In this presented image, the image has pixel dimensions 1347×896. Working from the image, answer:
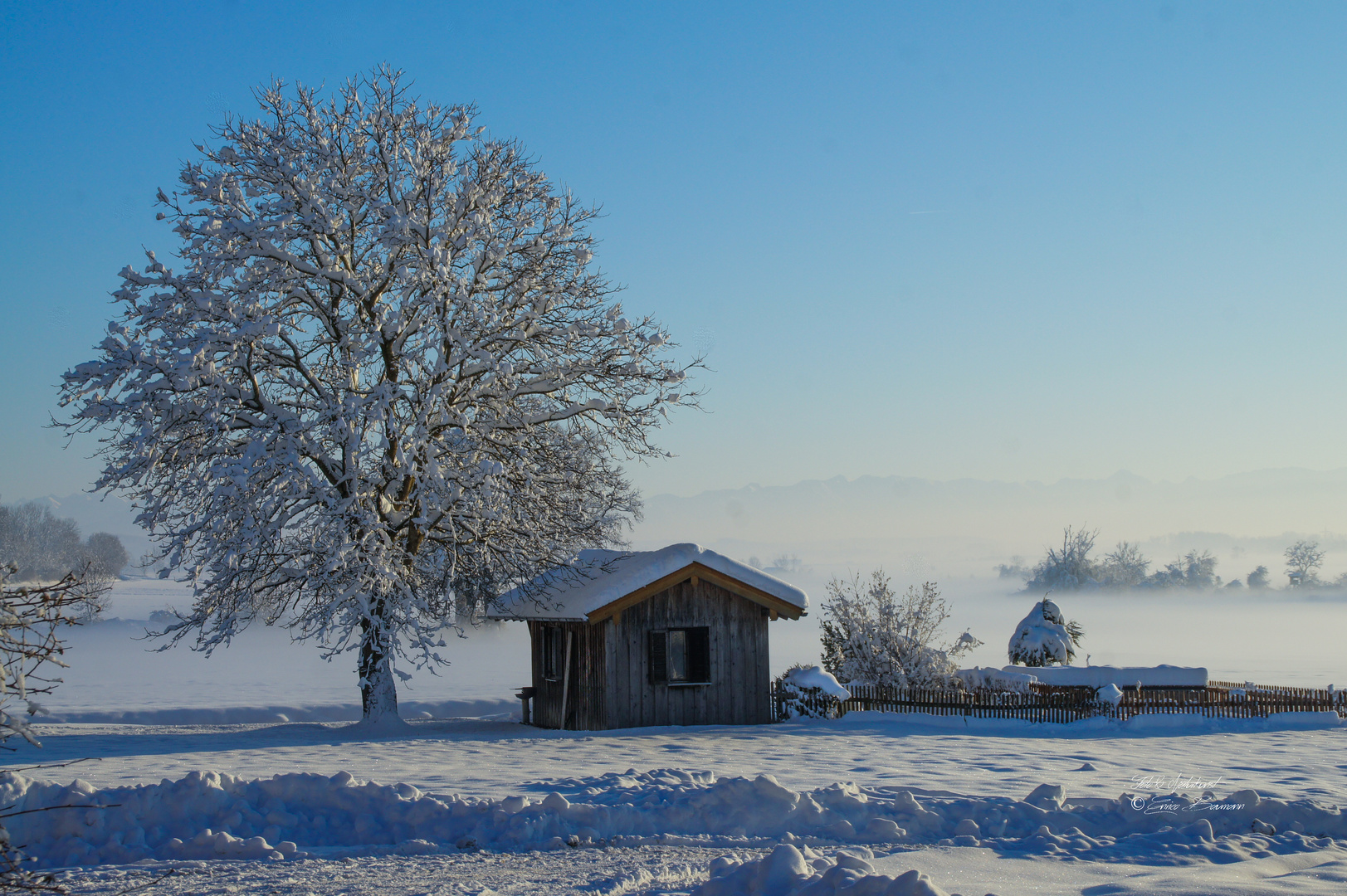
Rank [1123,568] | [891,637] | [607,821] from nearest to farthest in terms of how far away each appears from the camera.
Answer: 1. [607,821]
2. [891,637]
3. [1123,568]

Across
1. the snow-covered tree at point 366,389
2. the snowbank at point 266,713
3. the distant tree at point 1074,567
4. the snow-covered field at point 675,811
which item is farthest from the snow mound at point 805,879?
the distant tree at point 1074,567

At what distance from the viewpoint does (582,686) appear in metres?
20.7

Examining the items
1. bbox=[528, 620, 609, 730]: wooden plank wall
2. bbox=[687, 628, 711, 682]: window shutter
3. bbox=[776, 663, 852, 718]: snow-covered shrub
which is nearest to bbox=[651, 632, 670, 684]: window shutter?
bbox=[687, 628, 711, 682]: window shutter

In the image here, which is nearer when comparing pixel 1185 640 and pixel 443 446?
pixel 443 446

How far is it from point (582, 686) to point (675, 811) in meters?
11.0

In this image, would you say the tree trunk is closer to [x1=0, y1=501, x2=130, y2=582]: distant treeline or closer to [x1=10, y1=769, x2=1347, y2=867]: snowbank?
[x1=10, y1=769, x2=1347, y2=867]: snowbank

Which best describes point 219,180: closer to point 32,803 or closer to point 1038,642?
point 32,803

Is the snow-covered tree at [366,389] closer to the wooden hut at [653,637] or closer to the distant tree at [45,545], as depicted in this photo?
the wooden hut at [653,637]

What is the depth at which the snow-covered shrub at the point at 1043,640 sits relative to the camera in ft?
107

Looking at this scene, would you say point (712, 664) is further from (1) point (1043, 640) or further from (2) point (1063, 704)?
(1) point (1043, 640)

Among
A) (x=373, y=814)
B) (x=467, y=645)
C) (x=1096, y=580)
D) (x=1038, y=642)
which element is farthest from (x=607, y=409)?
(x=1096, y=580)

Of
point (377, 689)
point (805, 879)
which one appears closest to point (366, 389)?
point (377, 689)

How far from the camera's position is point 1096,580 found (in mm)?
88875

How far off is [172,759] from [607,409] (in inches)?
395
